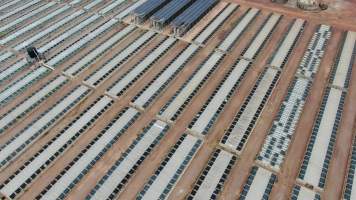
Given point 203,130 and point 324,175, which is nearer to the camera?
point 324,175

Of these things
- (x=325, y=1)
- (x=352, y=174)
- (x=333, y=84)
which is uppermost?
(x=325, y=1)

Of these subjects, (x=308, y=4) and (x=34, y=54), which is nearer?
(x=34, y=54)

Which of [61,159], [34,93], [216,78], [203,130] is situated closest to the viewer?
[61,159]

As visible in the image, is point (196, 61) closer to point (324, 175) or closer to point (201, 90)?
point (201, 90)

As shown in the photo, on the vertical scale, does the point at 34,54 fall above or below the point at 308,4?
below

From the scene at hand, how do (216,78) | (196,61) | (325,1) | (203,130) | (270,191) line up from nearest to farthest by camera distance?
(270,191)
(203,130)
(216,78)
(196,61)
(325,1)

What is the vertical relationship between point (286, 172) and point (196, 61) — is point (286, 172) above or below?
below

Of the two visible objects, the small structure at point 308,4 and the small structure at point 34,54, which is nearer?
the small structure at point 34,54

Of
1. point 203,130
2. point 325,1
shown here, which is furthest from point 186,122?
point 325,1

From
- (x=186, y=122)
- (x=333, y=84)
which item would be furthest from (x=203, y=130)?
(x=333, y=84)

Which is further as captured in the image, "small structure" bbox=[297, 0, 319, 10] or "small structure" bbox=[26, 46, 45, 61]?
"small structure" bbox=[297, 0, 319, 10]
